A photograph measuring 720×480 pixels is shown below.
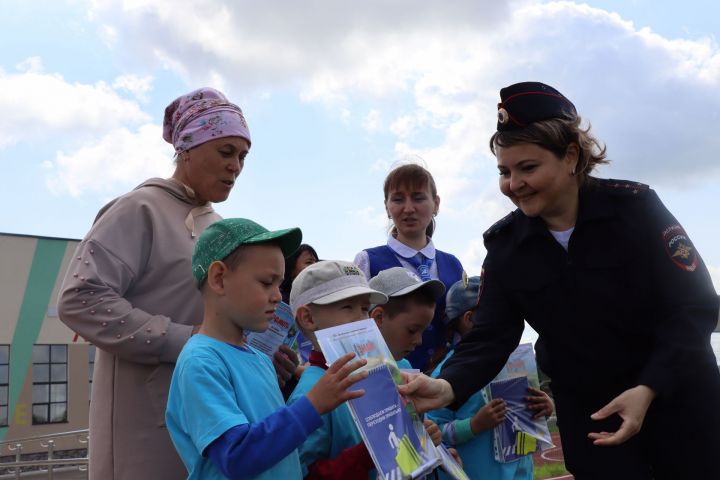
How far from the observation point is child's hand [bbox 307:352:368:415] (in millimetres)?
2260

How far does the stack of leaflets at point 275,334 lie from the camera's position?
3.11m

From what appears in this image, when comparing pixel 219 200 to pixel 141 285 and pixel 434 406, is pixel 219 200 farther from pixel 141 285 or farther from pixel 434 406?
pixel 434 406

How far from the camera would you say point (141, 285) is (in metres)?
2.96

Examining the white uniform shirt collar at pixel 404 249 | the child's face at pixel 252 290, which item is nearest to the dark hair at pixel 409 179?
the white uniform shirt collar at pixel 404 249

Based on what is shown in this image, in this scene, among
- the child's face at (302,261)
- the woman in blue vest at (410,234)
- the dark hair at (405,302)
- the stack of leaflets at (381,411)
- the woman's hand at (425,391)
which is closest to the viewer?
the stack of leaflets at (381,411)

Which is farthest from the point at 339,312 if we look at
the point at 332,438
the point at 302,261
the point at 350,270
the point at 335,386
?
the point at 302,261

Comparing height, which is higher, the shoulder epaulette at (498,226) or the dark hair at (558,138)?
the dark hair at (558,138)

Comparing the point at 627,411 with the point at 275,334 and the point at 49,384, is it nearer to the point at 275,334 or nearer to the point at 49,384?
the point at 275,334

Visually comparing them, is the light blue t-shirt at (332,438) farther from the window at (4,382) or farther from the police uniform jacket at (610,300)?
the window at (4,382)

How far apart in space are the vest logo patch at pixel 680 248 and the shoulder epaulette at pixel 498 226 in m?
0.64

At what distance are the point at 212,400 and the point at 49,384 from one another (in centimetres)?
3139

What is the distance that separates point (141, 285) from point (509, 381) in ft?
5.87

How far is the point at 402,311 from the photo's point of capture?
3.66m

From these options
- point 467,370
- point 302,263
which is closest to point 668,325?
point 467,370
